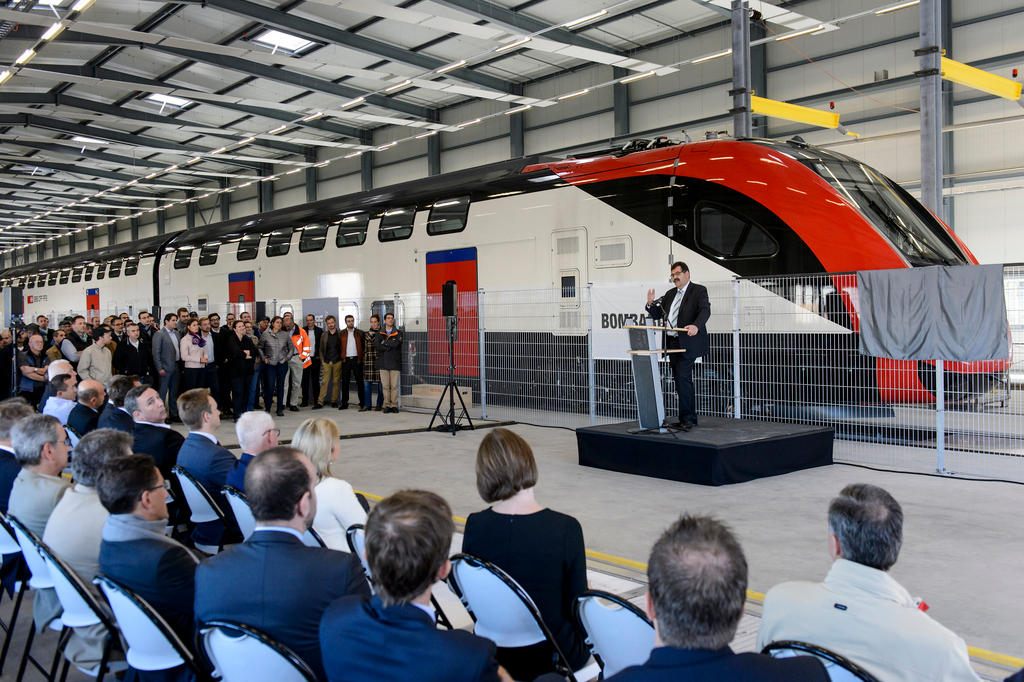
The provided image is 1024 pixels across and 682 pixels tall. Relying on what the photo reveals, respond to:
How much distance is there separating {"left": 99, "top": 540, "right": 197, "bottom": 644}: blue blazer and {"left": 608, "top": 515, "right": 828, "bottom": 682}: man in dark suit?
5.93ft

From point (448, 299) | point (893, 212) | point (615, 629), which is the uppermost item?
point (893, 212)

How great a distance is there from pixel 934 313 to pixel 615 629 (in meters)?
6.11

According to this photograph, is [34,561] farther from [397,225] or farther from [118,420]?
[397,225]

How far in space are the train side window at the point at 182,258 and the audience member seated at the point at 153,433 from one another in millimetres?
15427

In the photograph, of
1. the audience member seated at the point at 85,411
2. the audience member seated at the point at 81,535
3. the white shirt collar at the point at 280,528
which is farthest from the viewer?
the audience member seated at the point at 85,411

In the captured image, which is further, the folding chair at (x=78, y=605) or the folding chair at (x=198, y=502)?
the folding chair at (x=198, y=502)

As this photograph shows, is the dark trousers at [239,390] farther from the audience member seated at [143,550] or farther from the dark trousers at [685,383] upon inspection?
the audience member seated at [143,550]

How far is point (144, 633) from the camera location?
8.17 feet

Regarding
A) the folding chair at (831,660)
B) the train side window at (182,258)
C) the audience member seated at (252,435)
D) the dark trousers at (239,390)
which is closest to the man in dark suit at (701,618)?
the folding chair at (831,660)

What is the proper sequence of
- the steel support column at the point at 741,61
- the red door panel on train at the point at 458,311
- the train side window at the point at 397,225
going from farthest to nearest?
the train side window at the point at 397,225 → the red door panel on train at the point at 458,311 → the steel support column at the point at 741,61

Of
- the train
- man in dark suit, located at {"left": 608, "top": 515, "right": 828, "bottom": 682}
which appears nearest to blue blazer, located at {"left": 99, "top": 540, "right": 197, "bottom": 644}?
man in dark suit, located at {"left": 608, "top": 515, "right": 828, "bottom": 682}

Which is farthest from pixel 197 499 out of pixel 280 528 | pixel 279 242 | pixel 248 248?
pixel 248 248

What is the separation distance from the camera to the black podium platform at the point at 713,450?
6.81m

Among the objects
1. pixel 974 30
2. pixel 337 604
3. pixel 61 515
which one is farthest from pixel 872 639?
pixel 974 30
